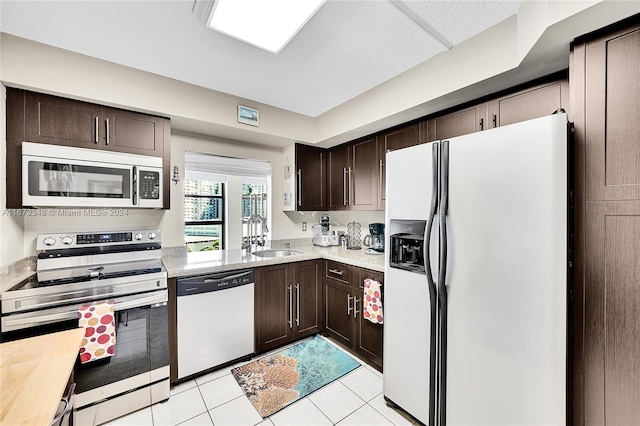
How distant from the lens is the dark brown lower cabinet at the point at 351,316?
7.30 feet

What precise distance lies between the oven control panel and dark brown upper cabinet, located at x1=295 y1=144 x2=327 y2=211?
1511 millimetres

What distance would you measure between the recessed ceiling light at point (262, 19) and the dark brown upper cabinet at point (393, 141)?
1.30m

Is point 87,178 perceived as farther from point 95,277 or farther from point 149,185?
point 95,277

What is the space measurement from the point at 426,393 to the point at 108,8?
2.83 meters

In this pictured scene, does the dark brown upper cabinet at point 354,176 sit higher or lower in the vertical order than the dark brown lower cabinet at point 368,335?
higher

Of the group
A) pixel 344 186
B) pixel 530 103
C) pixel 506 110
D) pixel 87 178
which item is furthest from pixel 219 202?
pixel 530 103

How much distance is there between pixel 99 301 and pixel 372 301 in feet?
6.26

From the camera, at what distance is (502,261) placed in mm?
1278

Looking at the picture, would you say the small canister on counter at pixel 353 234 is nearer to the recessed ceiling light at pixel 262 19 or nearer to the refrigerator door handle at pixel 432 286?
the refrigerator door handle at pixel 432 286

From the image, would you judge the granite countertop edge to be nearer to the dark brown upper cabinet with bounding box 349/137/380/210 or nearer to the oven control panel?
the oven control panel

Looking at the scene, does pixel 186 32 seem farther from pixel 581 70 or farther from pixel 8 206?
pixel 581 70

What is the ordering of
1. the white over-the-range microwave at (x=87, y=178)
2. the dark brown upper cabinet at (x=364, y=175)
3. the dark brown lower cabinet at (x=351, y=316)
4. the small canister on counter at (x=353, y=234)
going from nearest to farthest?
the white over-the-range microwave at (x=87, y=178) → the dark brown lower cabinet at (x=351, y=316) → the dark brown upper cabinet at (x=364, y=175) → the small canister on counter at (x=353, y=234)

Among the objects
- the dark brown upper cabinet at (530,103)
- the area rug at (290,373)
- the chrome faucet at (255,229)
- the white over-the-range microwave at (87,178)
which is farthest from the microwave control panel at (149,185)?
the dark brown upper cabinet at (530,103)

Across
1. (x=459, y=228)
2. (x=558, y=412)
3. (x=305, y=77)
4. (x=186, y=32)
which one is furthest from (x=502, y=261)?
(x=186, y=32)
